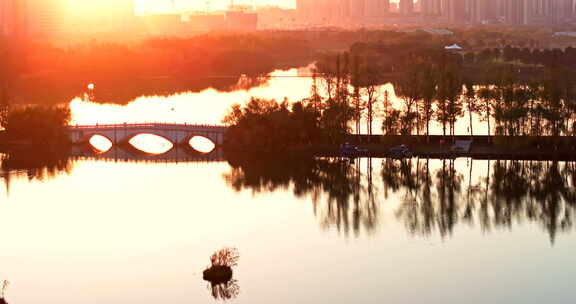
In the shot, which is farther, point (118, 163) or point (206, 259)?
point (118, 163)

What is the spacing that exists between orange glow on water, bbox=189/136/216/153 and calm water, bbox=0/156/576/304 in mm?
2500

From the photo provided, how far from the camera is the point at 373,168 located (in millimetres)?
32219

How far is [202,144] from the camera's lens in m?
37.5

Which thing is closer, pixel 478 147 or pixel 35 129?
pixel 478 147

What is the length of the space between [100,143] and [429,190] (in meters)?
11.8

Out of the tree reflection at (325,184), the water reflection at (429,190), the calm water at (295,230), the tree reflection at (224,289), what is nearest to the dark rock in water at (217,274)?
the tree reflection at (224,289)

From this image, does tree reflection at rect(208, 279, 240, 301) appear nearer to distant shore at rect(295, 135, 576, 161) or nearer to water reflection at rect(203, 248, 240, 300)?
water reflection at rect(203, 248, 240, 300)

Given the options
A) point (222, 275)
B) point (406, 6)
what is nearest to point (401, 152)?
point (222, 275)

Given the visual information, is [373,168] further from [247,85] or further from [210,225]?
[247,85]

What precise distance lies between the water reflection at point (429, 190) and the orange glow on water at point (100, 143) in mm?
5481

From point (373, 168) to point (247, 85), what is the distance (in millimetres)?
24317

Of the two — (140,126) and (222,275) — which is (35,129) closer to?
(140,126)

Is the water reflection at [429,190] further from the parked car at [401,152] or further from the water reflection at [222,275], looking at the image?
the water reflection at [222,275]

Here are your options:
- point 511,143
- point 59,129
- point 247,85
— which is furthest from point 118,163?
point 247,85
